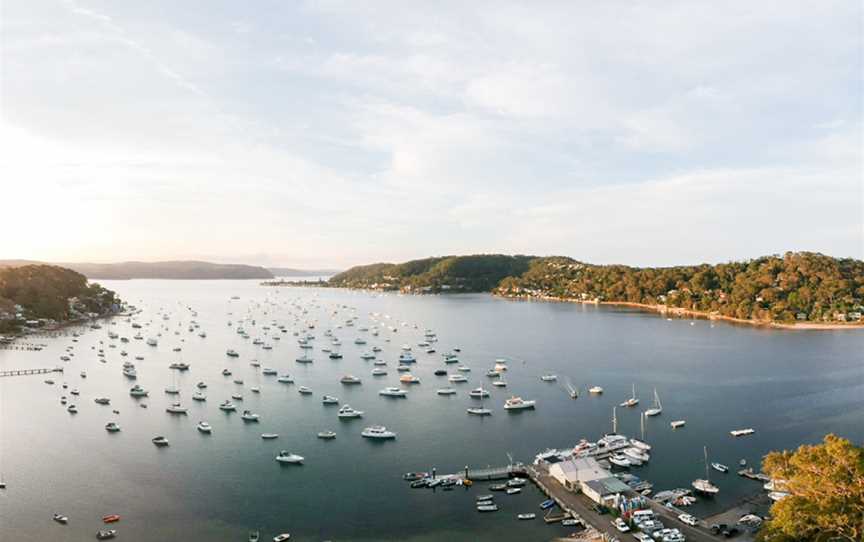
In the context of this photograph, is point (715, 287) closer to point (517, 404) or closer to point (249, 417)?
point (517, 404)

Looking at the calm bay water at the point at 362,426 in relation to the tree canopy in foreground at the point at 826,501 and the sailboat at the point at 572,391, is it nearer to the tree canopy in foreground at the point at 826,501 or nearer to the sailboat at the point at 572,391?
the sailboat at the point at 572,391

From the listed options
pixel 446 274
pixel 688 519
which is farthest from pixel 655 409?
pixel 446 274

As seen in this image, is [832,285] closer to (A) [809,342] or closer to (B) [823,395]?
(A) [809,342]

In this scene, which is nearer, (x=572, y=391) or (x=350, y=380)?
(x=572, y=391)

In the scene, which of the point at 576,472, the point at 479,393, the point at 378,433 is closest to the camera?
the point at 576,472

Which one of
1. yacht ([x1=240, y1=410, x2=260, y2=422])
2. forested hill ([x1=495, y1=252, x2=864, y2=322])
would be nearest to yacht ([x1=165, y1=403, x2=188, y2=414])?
yacht ([x1=240, y1=410, x2=260, y2=422])

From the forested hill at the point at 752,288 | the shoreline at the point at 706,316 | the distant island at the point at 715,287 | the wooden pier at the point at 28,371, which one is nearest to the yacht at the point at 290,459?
the wooden pier at the point at 28,371

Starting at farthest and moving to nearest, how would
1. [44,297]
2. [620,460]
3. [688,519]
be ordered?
[44,297] < [620,460] < [688,519]
